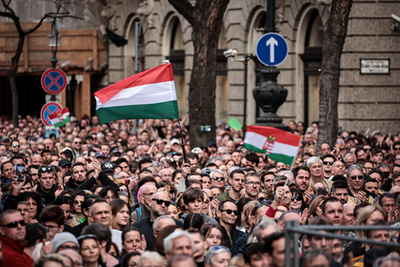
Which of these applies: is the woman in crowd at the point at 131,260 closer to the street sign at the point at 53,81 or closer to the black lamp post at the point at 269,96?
the black lamp post at the point at 269,96

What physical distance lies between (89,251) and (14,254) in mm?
650

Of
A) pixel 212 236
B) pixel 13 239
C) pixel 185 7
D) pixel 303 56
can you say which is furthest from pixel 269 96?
pixel 303 56

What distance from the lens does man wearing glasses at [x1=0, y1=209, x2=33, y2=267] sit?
796 cm

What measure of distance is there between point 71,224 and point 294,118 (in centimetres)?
1856

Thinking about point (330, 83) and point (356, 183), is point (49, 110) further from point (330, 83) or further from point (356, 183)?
point (356, 183)

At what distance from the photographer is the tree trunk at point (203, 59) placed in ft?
67.8

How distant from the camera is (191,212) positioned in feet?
35.1

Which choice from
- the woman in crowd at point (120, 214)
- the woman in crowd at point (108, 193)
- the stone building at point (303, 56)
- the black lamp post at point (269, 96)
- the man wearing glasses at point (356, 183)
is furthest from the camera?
the stone building at point (303, 56)

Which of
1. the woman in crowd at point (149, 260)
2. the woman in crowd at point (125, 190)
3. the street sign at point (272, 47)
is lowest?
the woman in crowd at point (125, 190)

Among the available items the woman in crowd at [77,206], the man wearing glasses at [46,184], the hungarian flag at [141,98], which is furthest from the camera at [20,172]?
the woman in crowd at [77,206]

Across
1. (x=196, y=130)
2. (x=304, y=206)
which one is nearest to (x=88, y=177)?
(x=304, y=206)

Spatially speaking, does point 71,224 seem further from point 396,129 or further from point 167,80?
point 396,129

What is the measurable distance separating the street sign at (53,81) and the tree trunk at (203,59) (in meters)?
3.79

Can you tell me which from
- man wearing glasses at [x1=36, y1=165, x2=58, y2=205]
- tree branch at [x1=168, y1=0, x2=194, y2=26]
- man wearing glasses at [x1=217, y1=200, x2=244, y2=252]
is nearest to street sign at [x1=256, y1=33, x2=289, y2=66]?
man wearing glasses at [x1=36, y1=165, x2=58, y2=205]
